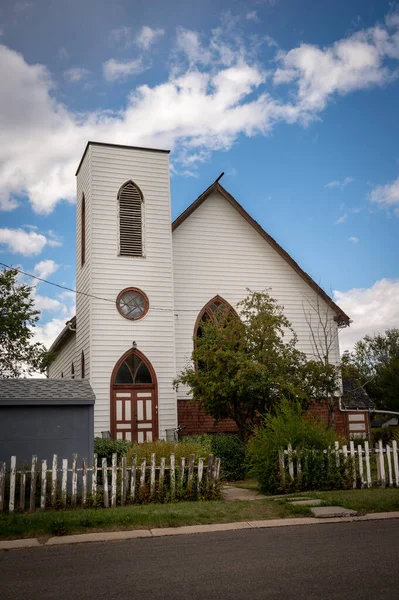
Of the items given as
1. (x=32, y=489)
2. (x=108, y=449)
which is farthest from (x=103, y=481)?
(x=108, y=449)

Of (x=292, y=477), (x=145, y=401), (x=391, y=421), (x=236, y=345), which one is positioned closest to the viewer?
(x=292, y=477)

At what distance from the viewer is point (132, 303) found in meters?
22.8

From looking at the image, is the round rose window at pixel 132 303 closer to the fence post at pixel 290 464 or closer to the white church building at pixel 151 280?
Answer: the white church building at pixel 151 280

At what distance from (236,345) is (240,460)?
369 centimetres

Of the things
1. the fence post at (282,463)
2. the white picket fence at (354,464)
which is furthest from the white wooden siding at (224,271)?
the fence post at (282,463)

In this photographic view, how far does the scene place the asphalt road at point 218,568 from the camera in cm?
617

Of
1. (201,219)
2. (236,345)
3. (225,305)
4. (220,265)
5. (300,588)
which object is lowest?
(300,588)

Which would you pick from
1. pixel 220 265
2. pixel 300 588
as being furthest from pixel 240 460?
pixel 300 588

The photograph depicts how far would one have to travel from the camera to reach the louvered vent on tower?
23375mm

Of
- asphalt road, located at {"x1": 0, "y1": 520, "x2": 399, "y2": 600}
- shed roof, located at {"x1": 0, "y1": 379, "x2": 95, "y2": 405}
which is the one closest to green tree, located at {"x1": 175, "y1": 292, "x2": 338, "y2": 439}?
shed roof, located at {"x1": 0, "y1": 379, "x2": 95, "y2": 405}

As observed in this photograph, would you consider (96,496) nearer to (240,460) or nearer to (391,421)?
(240,460)

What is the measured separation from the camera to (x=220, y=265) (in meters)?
25.1

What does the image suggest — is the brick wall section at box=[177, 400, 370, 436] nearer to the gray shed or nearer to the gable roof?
the gable roof

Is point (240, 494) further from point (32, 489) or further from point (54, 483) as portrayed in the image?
point (32, 489)
